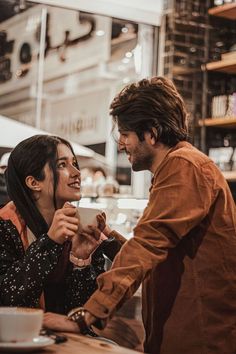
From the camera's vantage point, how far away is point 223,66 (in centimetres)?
573

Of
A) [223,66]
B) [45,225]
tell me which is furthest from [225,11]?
[45,225]

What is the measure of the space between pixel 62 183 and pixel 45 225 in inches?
6.1

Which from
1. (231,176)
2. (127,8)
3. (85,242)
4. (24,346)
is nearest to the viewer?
(24,346)

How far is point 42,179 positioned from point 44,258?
42 cm

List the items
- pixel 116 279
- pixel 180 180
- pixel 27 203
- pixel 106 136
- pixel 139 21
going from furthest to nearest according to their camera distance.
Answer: pixel 106 136
pixel 139 21
pixel 27 203
pixel 180 180
pixel 116 279

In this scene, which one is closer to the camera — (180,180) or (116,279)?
(116,279)

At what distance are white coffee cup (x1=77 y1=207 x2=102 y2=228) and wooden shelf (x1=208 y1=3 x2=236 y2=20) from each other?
3.75 m

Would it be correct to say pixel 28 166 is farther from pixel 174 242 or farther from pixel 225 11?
pixel 225 11

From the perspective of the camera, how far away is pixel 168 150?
7.71 feet

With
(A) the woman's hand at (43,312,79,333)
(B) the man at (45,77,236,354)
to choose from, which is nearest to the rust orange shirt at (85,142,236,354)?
(B) the man at (45,77,236,354)

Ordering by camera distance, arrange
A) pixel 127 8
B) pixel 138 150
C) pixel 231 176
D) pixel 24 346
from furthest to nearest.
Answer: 1. pixel 127 8
2. pixel 231 176
3. pixel 138 150
4. pixel 24 346

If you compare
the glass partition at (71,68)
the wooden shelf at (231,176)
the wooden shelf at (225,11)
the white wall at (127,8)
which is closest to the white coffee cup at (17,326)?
the wooden shelf at (231,176)

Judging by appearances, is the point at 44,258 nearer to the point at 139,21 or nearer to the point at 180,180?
the point at 180,180

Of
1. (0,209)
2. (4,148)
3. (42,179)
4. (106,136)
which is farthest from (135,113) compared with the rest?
(106,136)
